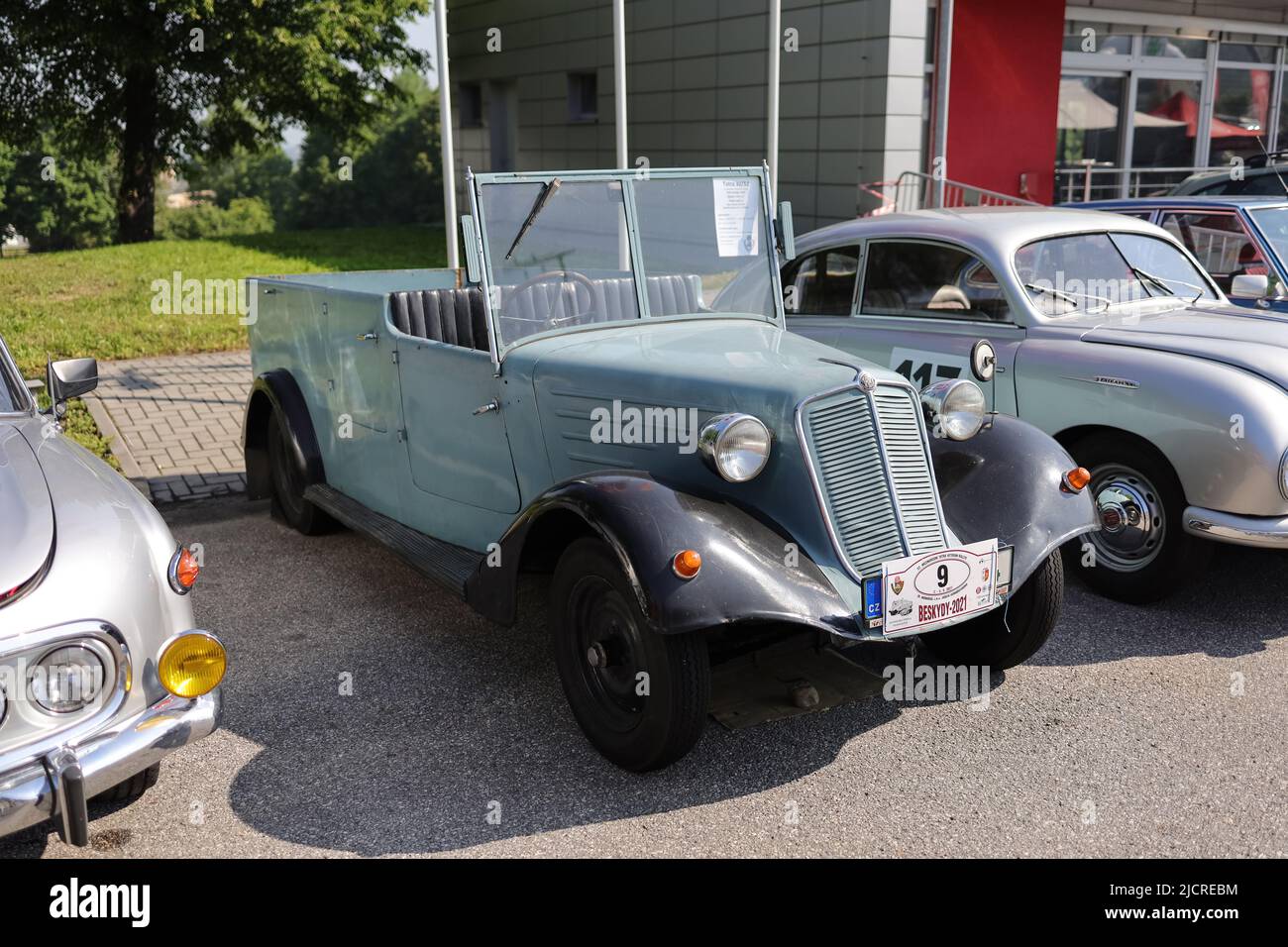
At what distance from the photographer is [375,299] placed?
5.22 m

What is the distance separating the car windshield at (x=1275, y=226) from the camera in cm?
708

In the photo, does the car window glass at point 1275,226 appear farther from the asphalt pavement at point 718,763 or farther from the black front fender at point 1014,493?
the black front fender at point 1014,493

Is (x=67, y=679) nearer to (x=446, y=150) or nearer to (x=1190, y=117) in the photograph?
(x=446, y=150)

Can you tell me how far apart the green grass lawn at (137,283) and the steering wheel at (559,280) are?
180 inches

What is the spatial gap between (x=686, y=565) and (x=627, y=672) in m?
0.58

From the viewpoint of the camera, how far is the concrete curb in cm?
727

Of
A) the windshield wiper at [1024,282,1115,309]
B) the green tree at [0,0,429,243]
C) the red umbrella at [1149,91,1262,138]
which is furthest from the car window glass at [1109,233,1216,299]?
the green tree at [0,0,429,243]

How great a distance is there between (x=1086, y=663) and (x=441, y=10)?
6247 mm

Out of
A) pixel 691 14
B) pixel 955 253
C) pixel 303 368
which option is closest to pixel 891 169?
pixel 691 14

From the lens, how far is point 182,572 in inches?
131

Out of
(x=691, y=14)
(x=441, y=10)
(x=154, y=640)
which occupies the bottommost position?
(x=154, y=640)

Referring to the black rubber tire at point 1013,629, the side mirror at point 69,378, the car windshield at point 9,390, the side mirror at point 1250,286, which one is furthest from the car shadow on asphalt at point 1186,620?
the car windshield at point 9,390

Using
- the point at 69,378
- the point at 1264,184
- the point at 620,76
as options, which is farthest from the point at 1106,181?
the point at 69,378

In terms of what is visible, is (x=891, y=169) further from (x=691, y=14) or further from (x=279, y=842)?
(x=279, y=842)
